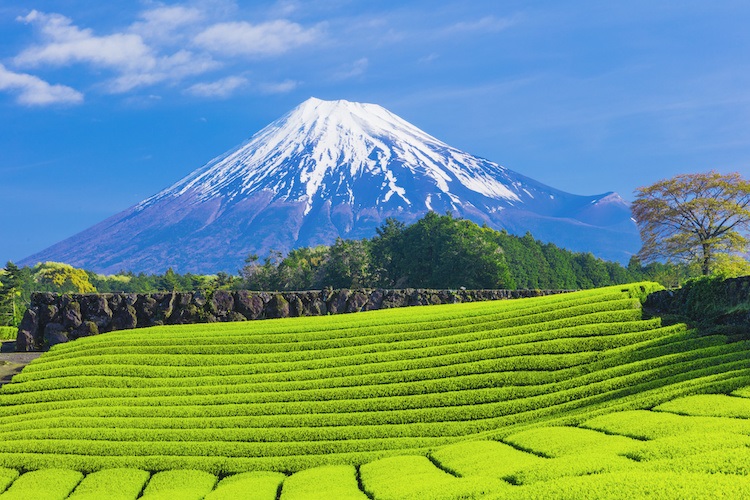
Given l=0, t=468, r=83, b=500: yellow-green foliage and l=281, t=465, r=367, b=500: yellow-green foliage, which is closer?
l=281, t=465, r=367, b=500: yellow-green foliage

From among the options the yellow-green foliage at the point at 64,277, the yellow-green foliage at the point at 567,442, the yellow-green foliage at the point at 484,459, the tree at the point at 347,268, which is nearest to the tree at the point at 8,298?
the tree at the point at 347,268

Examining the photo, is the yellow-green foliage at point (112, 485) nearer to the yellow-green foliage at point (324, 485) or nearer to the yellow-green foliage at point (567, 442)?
the yellow-green foliage at point (324, 485)

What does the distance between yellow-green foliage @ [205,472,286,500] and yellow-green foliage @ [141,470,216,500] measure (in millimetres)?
261

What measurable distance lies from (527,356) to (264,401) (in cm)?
563

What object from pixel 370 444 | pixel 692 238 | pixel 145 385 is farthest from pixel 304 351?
pixel 692 238

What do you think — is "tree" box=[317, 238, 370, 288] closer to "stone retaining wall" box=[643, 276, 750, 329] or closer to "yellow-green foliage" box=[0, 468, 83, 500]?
"stone retaining wall" box=[643, 276, 750, 329]

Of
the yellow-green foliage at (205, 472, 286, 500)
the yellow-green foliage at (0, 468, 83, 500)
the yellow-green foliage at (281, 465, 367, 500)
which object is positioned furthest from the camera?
the yellow-green foliage at (0, 468, 83, 500)

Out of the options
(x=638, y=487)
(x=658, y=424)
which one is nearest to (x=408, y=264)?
(x=658, y=424)

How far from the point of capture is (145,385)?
15.7 meters

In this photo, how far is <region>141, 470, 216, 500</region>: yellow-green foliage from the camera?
10.3 metres

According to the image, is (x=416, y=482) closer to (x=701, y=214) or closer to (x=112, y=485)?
(x=112, y=485)

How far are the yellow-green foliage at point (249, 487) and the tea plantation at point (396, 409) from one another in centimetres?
6

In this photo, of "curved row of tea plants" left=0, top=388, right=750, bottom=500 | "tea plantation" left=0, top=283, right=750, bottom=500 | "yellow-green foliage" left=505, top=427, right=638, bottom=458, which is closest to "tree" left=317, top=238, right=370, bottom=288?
"tea plantation" left=0, top=283, right=750, bottom=500

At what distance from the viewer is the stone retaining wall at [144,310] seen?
20188mm
